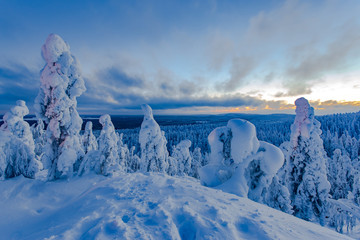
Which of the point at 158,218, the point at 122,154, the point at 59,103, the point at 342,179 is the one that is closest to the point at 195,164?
the point at 122,154

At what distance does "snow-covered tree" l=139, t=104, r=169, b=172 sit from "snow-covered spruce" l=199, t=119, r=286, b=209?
10.5m

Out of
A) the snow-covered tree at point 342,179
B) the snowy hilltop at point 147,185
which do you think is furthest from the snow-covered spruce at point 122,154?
the snow-covered tree at point 342,179

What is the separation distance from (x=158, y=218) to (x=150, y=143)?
573 inches

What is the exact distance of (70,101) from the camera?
35.1 ft

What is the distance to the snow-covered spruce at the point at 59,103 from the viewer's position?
1016 cm

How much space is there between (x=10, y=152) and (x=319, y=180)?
885 inches

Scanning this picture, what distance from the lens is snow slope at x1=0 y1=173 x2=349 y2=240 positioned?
333 cm

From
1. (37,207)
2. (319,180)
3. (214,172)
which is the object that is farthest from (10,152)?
(319,180)

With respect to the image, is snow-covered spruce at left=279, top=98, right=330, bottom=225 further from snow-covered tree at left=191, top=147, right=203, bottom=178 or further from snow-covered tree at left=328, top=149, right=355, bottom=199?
snow-covered tree at left=191, top=147, right=203, bottom=178

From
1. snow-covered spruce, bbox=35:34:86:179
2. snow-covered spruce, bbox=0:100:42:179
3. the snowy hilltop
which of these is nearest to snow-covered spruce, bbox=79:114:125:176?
the snowy hilltop

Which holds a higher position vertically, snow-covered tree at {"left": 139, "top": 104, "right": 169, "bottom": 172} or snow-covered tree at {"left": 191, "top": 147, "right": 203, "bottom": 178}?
snow-covered tree at {"left": 139, "top": 104, "right": 169, "bottom": 172}

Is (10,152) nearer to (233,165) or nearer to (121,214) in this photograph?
(121,214)

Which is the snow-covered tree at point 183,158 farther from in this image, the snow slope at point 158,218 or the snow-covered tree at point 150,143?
the snow slope at point 158,218

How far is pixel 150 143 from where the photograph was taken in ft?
59.1
